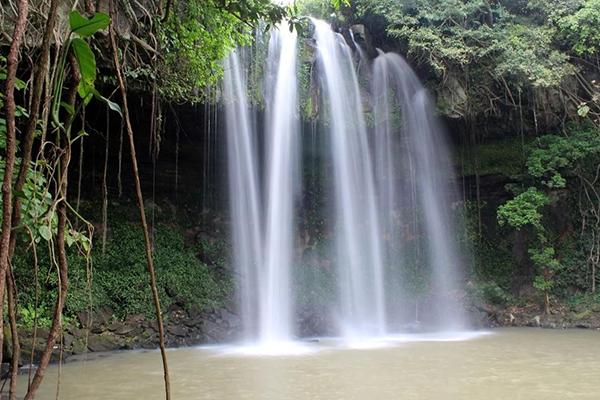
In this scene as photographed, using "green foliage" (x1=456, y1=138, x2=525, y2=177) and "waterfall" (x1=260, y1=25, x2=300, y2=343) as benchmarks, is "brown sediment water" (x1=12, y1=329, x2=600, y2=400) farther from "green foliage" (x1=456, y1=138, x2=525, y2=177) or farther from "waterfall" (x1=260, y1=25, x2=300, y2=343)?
"green foliage" (x1=456, y1=138, x2=525, y2=177)

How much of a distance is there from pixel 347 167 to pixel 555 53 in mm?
5210

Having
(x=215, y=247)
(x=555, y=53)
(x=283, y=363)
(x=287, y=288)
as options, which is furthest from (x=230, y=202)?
(x=555, y=53)

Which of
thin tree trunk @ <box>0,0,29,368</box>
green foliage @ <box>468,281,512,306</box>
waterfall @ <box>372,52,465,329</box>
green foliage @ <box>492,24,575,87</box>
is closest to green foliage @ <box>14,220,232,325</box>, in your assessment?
waterfall @ <box>372,52,465,329</box>

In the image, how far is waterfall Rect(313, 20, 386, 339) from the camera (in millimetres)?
11953

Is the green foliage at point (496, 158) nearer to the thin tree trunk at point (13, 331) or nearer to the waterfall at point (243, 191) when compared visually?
the waterfall at point (243, 191)

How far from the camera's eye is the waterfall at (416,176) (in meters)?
12.4

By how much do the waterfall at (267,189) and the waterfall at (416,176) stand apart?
2267mm

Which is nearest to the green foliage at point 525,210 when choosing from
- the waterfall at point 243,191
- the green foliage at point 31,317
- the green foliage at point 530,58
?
the green foliage at point 530,58

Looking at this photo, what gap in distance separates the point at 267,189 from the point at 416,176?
402 centimetres

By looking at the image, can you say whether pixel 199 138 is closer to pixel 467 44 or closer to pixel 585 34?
pixel 467 44

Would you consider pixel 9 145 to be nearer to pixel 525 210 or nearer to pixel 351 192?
pixel 351 192

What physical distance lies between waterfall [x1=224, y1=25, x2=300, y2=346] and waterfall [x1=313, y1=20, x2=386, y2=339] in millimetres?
954

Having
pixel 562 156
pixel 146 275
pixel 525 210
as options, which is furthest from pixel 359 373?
pixel 562 156

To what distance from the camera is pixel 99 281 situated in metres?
10.3
